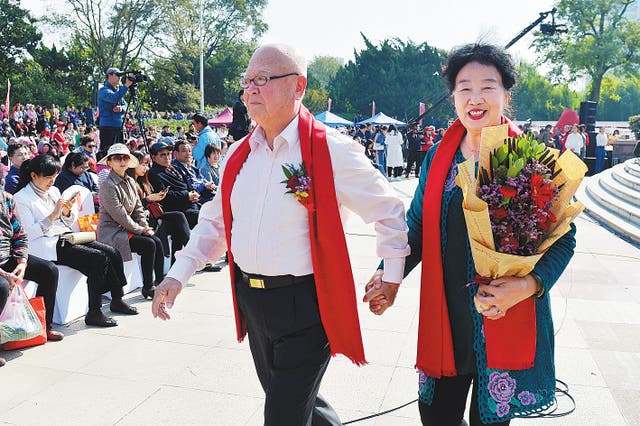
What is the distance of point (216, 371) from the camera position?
4094mm

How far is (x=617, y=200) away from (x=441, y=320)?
11.2 metres

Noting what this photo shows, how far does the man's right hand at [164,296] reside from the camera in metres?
2.60

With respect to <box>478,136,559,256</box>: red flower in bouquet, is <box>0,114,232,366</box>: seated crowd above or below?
below

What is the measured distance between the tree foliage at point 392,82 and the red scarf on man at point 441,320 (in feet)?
181

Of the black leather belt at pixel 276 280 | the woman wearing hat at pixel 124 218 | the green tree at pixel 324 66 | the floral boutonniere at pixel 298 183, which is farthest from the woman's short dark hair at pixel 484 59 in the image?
the green tree at pixel 324 66

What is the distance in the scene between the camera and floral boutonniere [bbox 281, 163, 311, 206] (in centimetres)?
228

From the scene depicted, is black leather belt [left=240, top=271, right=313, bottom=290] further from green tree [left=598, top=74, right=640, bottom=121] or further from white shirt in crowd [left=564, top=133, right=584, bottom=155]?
green tree [left=598, top=74, right=640, bottom=121]

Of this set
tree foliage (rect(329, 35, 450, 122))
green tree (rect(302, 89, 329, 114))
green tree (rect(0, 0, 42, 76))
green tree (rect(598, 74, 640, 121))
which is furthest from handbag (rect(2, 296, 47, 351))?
green tree (rect(598, 74, 640, 121))

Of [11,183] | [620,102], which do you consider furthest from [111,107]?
[620,102]

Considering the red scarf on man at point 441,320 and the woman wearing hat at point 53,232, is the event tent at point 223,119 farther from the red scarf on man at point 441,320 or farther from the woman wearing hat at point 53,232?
the red scarf on man at point 441,320

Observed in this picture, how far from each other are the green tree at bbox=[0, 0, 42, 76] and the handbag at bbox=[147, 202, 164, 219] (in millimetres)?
39432

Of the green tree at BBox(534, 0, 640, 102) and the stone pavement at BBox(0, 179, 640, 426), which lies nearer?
the stone pavement at BBox(0, 179, 640, 426)

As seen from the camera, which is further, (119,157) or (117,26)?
(117,26)

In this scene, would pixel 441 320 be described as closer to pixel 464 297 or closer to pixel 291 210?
pixel 464 297
